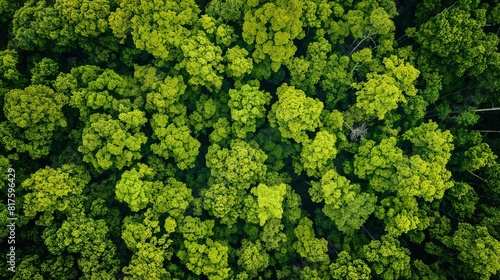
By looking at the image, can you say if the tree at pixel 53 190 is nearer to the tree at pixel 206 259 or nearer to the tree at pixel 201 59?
the tree at pixel 206 259

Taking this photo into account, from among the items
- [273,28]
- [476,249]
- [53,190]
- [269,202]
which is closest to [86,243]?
[53,190]

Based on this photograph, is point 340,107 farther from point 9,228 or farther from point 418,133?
point 9,228

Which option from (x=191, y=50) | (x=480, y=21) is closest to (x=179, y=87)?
(x=191, y=50)

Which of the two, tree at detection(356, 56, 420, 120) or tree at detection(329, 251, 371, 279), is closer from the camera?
tree at detection(329, 251, 371, 279)

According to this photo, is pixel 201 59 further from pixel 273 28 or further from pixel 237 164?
pixel 237 164

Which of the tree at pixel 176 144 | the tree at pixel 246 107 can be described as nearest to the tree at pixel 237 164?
the tree at pixel 246 107

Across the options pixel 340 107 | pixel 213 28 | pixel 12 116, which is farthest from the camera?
pixel 340 107

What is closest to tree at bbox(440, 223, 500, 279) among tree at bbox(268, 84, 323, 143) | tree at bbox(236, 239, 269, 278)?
tree at bbox(268, 84, 323, 143)

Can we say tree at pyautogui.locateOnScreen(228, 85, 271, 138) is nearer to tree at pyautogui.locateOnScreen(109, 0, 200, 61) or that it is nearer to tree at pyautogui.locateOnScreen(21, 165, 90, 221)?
tree at pyautogui.locateOnScreen(109, 0, 200, 61)

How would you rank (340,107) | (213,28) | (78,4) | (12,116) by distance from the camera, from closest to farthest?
(12,116) < (78,4) < (213,28) < (340,107)
